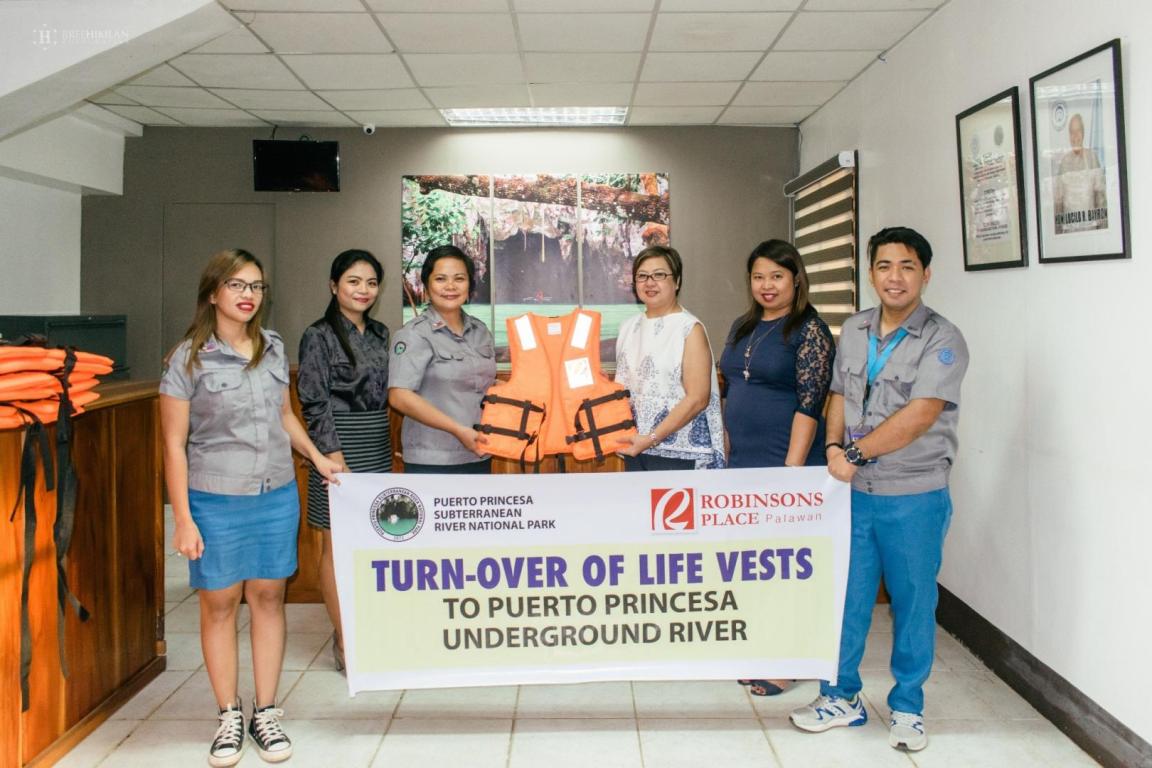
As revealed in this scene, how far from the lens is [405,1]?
428 centimetres

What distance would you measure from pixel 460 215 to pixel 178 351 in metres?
4.88

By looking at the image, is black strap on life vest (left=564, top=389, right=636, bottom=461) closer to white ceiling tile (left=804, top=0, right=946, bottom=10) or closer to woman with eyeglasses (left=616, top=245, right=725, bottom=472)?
woman with eyeglasses (left=616, top=245, right=725, bottom=472)

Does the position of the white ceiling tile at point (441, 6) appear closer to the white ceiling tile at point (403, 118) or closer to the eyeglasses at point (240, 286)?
the eyeglasses at point (240, 286)

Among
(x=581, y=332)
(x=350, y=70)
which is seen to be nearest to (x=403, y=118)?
(x=350, y=70)

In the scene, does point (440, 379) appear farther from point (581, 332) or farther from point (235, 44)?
point (235, 44)

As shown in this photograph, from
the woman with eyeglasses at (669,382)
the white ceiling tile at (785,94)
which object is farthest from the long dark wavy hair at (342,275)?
the white ceiling tile at (785,94)

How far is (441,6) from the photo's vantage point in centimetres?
436

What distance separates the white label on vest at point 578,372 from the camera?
3.14m

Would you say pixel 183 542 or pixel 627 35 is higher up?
pixel 627 35

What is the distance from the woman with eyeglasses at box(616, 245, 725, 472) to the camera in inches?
120

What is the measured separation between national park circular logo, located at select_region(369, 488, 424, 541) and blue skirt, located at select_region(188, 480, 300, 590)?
10.6 inches

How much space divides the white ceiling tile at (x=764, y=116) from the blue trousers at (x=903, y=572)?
15.0ft

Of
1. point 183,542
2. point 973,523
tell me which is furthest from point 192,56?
point 973,523

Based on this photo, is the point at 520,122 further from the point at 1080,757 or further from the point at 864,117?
the point at 1080,757
